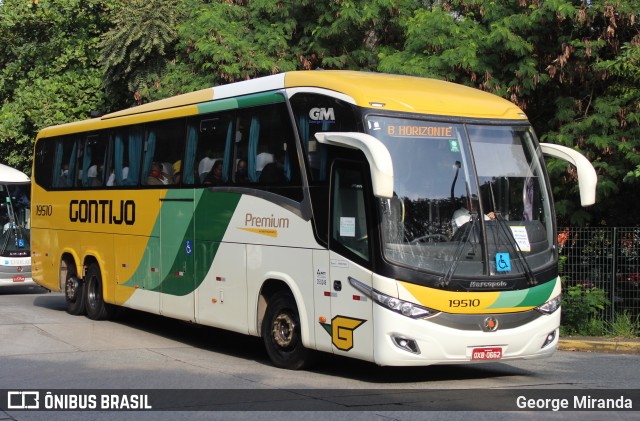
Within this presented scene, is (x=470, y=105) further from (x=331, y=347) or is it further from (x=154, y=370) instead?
(x=154, y=370)

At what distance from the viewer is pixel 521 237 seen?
36.3ft

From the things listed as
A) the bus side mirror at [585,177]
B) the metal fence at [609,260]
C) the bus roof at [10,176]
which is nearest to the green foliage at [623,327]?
the metal fence at [609,260]

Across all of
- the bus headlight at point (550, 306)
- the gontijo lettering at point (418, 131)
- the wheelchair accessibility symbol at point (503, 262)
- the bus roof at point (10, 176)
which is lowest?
the bus headlight at point (550, 306)

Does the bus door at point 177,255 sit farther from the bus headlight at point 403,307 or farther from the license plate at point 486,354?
the license plate at point 486,354

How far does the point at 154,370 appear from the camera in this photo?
1191 centimetres

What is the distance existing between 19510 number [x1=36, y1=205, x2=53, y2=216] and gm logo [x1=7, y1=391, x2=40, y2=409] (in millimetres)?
9641

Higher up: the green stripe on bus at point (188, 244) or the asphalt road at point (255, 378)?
the green stripe on bus at point (188, 244)

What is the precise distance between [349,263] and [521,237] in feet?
6.57

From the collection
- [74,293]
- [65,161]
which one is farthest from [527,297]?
[65,161]

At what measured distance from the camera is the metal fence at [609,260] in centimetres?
1652

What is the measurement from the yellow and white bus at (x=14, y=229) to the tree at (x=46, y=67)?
5736 millimetres

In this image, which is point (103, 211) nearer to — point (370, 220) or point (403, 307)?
point (370, 220)

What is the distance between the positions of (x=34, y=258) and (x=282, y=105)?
33.5 ft

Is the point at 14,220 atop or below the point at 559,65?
below
